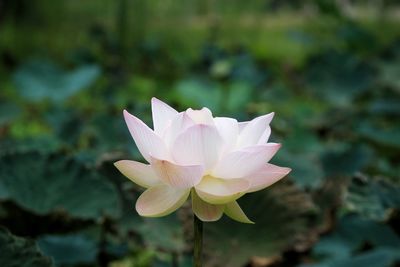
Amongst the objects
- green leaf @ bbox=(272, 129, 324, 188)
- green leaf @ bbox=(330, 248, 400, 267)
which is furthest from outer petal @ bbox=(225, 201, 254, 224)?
green leaf @ bbox=(272, 129, 324, 188)

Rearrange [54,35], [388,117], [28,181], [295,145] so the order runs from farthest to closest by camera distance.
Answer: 1. [54,35]
2. [388,117]
3. [295,145]
4. [28,181]

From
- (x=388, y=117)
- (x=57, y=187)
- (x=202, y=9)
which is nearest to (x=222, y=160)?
(x=57, y=187)

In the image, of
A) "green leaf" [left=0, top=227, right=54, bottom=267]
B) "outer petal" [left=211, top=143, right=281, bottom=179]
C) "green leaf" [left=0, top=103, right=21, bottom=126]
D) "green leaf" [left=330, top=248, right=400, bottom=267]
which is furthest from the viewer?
"green leaf" [left=0, top=103, right=21, bottom=126]

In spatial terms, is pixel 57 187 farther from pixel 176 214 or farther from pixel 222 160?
pixel 222 160

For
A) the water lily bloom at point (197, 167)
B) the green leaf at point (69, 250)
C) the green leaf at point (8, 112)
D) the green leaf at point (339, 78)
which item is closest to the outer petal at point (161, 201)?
the water lily bloom at point (197, 167)

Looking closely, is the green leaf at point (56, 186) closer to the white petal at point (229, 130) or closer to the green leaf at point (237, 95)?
the white petal at point (229, 130)

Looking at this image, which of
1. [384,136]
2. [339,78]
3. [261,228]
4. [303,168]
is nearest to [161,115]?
[261,228]

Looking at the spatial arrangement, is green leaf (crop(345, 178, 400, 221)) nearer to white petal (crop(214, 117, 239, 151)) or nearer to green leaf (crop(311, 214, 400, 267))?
green leaf (crop(311, 214, 400, 267))
